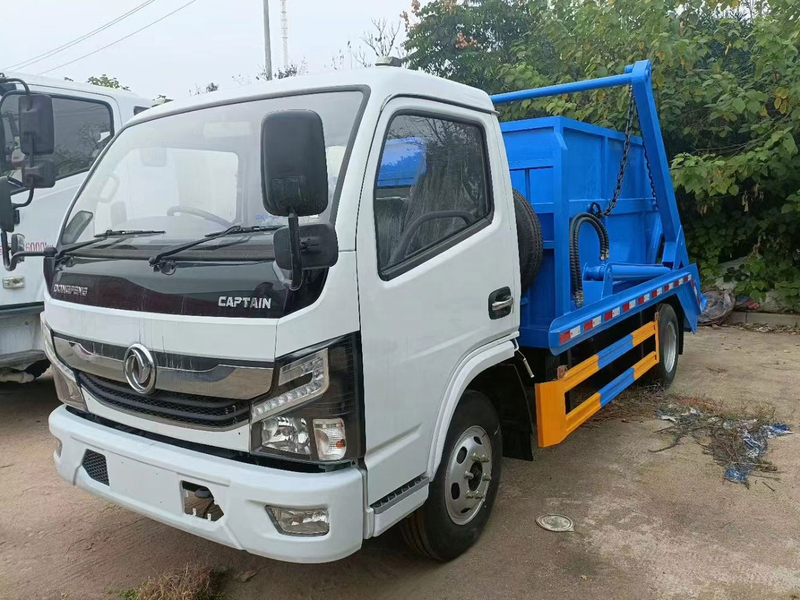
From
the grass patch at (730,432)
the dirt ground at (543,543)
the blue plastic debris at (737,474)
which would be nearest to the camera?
the dirt ground at (543,543)

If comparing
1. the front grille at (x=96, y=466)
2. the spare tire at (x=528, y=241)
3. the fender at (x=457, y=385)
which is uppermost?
the spare tire at (x=528, y=241)

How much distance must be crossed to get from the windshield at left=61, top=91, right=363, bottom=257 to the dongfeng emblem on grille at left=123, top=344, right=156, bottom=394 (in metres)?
0.42

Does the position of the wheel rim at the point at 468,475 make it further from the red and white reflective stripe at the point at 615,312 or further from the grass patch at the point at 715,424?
the grass patch at the point at 715,424

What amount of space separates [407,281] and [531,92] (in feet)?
9.23

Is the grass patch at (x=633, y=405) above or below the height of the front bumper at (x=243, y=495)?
below

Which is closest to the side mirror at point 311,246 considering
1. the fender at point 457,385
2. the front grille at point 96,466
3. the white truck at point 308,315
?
the white truck at point 308,315

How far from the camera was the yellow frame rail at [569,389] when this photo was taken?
3.45 m

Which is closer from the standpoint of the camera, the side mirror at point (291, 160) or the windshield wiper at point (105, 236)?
the side mirror at point (291, 160)

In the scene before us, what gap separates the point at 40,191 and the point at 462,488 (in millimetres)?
3935

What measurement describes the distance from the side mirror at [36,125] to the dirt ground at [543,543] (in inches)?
79.3

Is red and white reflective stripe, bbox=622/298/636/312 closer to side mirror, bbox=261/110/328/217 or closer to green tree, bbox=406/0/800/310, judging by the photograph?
side mirror, bbox=261/110/328/217

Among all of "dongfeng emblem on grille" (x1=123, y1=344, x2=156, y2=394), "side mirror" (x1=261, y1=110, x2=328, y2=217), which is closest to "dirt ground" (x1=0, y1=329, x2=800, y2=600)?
"dongfeng emblem on grille" (x1=123, y1=344, x2=156, y2=394)

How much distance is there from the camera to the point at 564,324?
348 centimetres

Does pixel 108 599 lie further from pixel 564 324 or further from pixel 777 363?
pixel 777 363
